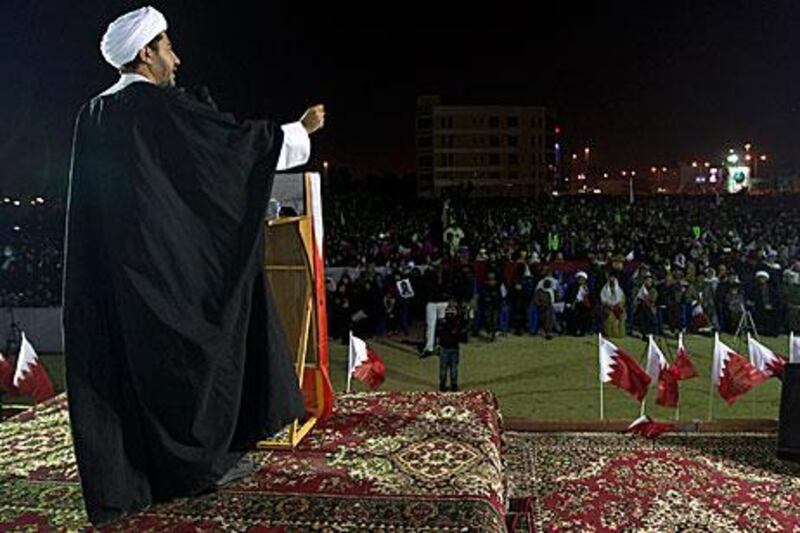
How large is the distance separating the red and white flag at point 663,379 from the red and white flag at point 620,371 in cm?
16

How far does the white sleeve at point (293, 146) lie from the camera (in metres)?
3.11

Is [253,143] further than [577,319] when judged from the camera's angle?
No

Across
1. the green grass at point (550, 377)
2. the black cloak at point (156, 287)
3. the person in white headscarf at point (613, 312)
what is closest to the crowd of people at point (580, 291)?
the person in white headscarf at point (613, 312)

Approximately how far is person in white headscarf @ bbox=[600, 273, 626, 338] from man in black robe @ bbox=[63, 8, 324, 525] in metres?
10.5

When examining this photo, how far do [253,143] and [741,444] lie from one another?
4950 millimetres

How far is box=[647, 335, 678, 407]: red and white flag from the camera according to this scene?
683 cm

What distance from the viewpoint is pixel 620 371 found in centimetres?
694

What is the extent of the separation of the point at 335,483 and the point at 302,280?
127 centimetres

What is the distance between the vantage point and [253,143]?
9.95ft

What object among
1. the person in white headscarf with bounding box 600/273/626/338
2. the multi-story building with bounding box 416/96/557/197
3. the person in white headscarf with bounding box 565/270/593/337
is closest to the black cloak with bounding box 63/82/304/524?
the person in white headscarf with bounding box 600/273/626/338

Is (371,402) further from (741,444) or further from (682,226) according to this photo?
(682,226)

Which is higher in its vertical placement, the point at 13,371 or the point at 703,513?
the point at 13,371

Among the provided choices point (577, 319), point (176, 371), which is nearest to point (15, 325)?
point (577, 319)

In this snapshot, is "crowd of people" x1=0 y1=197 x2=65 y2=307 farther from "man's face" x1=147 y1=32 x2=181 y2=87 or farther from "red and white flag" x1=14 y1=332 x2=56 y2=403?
"man's face" x1=147 y1=32 x2=181 y2=87
